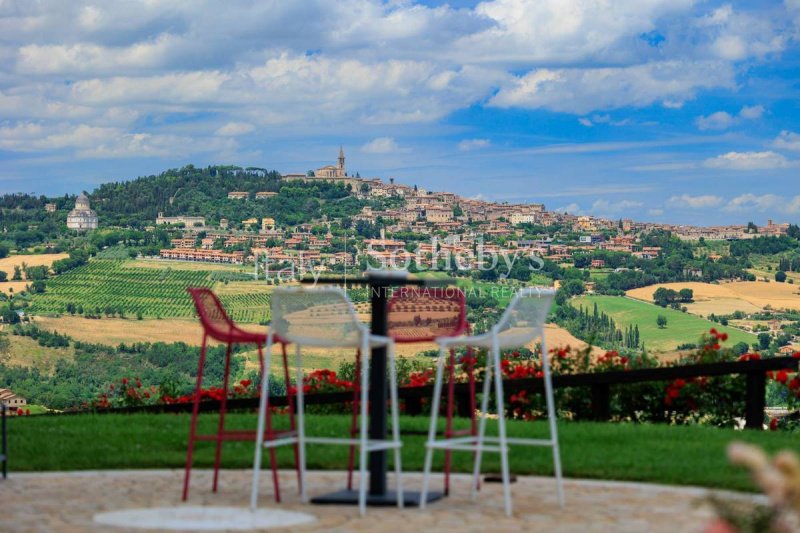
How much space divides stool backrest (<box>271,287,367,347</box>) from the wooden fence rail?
4.04 meters

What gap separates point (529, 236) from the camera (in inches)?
3285

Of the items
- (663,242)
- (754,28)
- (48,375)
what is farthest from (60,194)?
(754,28)

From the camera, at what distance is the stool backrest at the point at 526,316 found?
607 cm

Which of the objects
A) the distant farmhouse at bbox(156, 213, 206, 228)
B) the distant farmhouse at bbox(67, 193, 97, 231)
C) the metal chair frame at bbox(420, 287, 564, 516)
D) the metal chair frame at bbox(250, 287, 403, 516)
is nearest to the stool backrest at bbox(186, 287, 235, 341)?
the metal chair frame at bbox(250, 287, 403, 516)

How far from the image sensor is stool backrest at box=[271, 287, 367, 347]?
19.1ft

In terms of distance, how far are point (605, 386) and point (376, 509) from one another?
4.54 m

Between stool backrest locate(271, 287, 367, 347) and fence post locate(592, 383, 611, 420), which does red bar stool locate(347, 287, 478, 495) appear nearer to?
stool backrest locate(271, 287, 367, 347)

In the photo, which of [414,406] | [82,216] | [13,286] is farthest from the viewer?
[82,216]

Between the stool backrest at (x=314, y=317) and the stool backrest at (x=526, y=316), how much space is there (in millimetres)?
784

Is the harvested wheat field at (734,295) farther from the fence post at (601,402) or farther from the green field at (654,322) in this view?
the fence post at (601,402)

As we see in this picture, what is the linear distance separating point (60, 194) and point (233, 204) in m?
14.6

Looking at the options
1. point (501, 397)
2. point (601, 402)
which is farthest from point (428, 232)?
point (501, 397)

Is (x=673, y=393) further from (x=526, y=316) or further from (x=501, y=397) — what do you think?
(x=501, y=397)

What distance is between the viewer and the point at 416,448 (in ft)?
26.1
